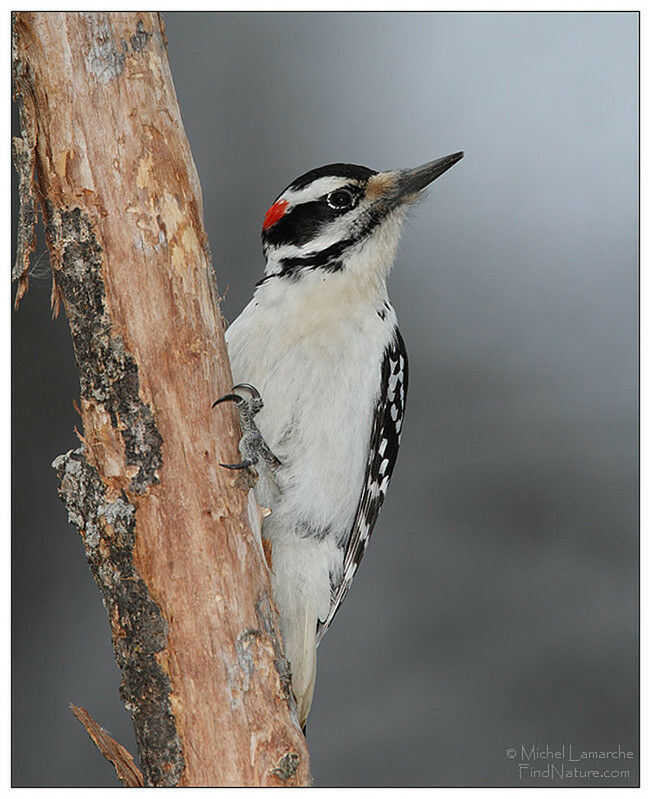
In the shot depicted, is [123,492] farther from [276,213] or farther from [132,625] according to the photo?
[276,213]

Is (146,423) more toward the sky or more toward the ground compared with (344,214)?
more toward the ground

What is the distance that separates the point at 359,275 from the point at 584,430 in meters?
1.17

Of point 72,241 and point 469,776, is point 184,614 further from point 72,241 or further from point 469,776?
point 469,776

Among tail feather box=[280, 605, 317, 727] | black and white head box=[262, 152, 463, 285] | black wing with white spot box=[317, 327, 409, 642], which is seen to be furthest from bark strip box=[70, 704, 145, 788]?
black and white head box=[262, 152, 463, 285]

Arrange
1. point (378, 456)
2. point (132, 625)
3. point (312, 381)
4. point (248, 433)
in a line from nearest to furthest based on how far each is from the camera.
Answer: point (132, 625) < point (248, 433) < point (312, 381) < point (378, 456)

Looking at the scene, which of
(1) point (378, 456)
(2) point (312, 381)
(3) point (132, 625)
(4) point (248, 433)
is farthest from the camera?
(1) point (378, 456)

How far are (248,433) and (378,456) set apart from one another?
506 millimetres

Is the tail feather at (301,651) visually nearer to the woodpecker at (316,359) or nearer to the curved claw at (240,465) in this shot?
the woodpecker at (316,359)

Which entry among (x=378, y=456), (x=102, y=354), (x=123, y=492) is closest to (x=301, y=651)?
(x=378, y=456)

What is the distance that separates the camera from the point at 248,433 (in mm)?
1357

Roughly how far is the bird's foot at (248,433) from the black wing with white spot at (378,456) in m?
0.32

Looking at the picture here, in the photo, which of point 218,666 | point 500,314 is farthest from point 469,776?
point 218,666

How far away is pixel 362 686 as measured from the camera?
255 cm
